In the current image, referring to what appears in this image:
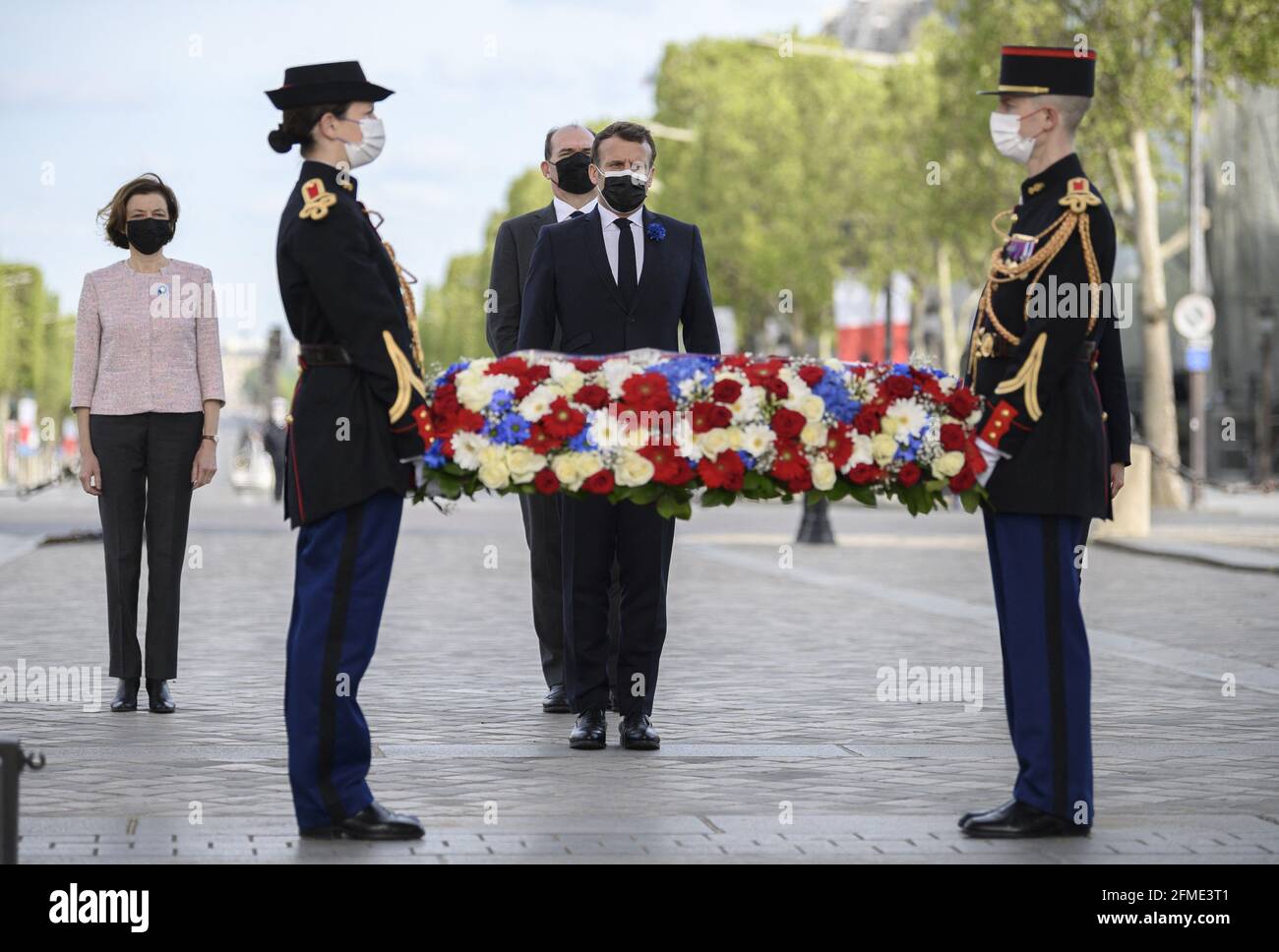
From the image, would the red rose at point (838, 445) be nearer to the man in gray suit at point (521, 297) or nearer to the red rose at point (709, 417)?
the red rose at point (709, 417)

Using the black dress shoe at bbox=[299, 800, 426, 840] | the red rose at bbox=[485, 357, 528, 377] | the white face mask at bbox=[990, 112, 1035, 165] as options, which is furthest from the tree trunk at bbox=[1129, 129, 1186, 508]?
the black dress shoe at bbox=[299, 800, 426, 840]

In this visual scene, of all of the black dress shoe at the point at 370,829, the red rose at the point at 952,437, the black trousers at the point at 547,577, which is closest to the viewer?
the black dress shoe at the point at 370,829

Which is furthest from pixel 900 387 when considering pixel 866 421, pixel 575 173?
pixel 575 173

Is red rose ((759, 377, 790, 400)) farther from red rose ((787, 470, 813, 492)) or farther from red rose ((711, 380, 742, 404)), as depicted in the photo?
red rose ((787, 470, 813, 492))

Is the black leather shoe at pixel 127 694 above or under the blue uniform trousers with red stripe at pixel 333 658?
under

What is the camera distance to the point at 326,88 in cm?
669

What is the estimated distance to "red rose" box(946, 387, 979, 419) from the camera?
683cm

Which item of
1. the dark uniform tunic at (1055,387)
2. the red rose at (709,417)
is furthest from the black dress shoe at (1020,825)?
the red rose at (709,417)

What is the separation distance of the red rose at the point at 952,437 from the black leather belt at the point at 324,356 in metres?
1.77

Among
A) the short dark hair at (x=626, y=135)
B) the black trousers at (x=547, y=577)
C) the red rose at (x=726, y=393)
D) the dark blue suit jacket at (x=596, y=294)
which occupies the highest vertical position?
the short dark hair at (x=626, y=135)

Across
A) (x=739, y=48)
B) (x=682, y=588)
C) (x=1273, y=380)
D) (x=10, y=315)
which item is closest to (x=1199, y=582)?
(x=682, y=588)

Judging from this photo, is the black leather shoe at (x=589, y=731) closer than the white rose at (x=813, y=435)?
No

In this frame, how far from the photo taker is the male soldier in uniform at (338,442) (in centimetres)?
658

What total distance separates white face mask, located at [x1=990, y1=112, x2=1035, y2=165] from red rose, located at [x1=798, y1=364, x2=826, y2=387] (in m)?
0.86
